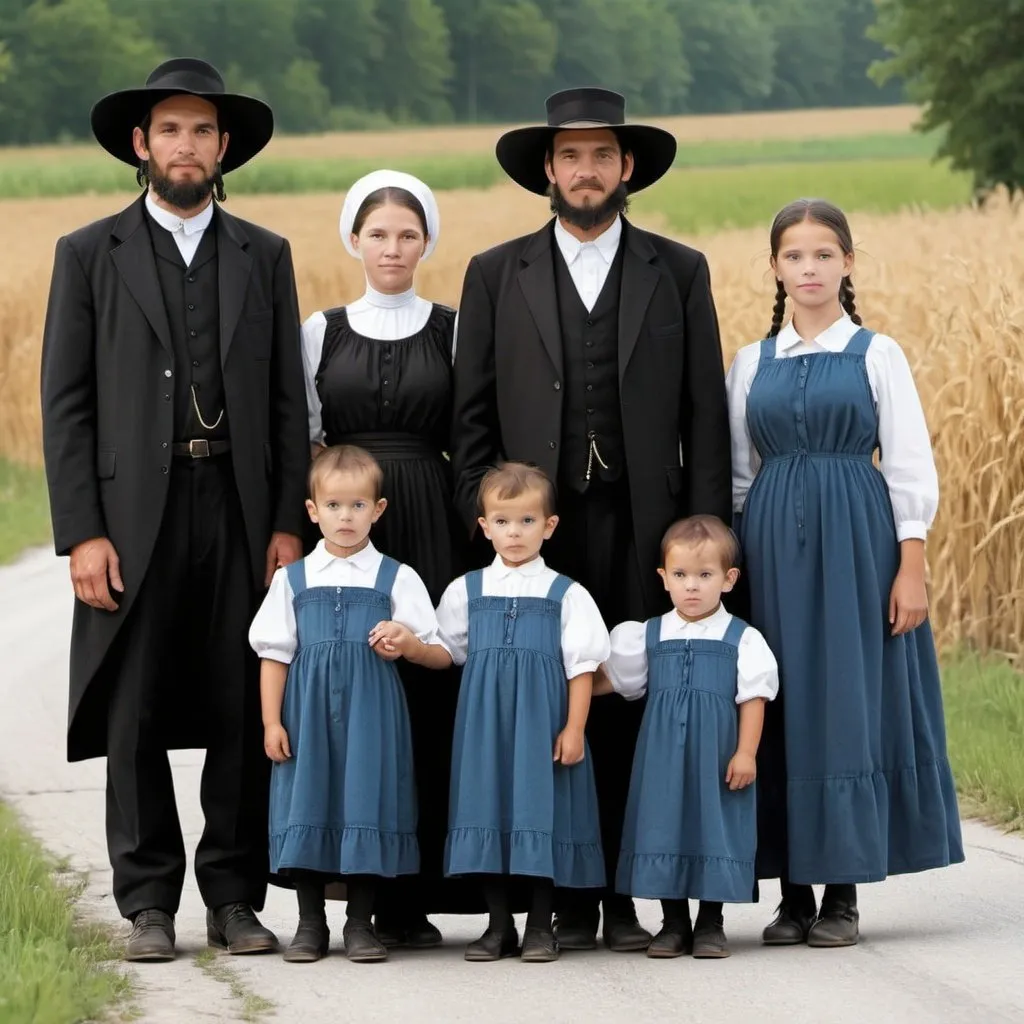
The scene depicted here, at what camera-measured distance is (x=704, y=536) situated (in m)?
5.44

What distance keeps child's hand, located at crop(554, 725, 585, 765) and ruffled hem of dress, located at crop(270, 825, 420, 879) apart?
1.46 ft

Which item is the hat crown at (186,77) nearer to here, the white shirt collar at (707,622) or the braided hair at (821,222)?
the braided hair at (821,222)

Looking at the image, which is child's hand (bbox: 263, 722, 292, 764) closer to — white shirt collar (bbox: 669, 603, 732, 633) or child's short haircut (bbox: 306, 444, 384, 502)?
child's short haircut (bbox: 306, 444, 384, 502)

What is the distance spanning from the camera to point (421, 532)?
18.6 feet

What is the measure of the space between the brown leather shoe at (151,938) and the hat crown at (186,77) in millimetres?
2098

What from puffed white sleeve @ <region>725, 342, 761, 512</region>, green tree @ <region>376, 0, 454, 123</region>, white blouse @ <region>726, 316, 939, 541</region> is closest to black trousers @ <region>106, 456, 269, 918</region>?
puffed white sleeve @ <region>725, 342, 761, 512</region>

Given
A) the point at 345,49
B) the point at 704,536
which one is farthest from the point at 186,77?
the point at 345,49

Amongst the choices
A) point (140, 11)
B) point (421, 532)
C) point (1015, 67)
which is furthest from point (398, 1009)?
point (140, 11)

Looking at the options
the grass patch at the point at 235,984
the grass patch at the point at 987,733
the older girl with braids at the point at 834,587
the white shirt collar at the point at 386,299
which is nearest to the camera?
the grass patch at the point at 235,984

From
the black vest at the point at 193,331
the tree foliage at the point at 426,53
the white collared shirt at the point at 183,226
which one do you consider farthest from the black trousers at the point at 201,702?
the tree foliage at the point at 426,53

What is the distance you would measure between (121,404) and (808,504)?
1771mm

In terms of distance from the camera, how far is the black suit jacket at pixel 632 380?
560 cm

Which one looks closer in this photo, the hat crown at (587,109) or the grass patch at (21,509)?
the hat crown at (587,109)

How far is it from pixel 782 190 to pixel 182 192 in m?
42.6
